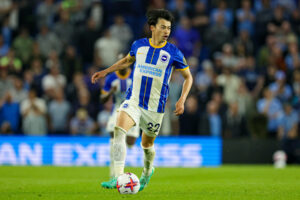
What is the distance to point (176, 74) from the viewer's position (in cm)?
2011

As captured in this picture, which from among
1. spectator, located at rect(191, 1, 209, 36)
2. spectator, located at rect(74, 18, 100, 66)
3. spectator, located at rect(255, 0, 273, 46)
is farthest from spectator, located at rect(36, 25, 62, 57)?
spectator, located at rect(255, 0, 273, 46)

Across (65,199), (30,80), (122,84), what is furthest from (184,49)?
(65,199)

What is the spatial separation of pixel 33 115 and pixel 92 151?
2.40 metres

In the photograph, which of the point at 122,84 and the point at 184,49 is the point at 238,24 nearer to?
the point at 184,49

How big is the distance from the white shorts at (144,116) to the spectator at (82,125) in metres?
10.8

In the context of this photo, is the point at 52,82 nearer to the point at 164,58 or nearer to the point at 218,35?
the point at 218,35

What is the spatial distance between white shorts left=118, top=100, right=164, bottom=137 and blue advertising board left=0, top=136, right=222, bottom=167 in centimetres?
985

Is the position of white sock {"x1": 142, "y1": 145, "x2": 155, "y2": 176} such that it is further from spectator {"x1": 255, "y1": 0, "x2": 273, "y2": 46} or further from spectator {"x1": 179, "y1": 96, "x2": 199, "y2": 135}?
spectator {"x1": 255, "y1": 0, "x2": 273, "y2": 46}

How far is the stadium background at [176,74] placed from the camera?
19.4 m

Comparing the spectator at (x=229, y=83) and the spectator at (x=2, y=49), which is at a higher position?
the spectator at (x=2, y=49)

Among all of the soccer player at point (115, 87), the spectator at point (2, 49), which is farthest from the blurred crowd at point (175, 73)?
the soccer player at point (115, 87)

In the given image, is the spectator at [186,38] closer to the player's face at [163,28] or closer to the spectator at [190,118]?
the spectator at [190,118]

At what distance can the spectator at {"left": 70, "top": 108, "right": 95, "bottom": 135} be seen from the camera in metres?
19.6

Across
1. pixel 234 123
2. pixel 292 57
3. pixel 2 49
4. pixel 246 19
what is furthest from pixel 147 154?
pixel 2 49
